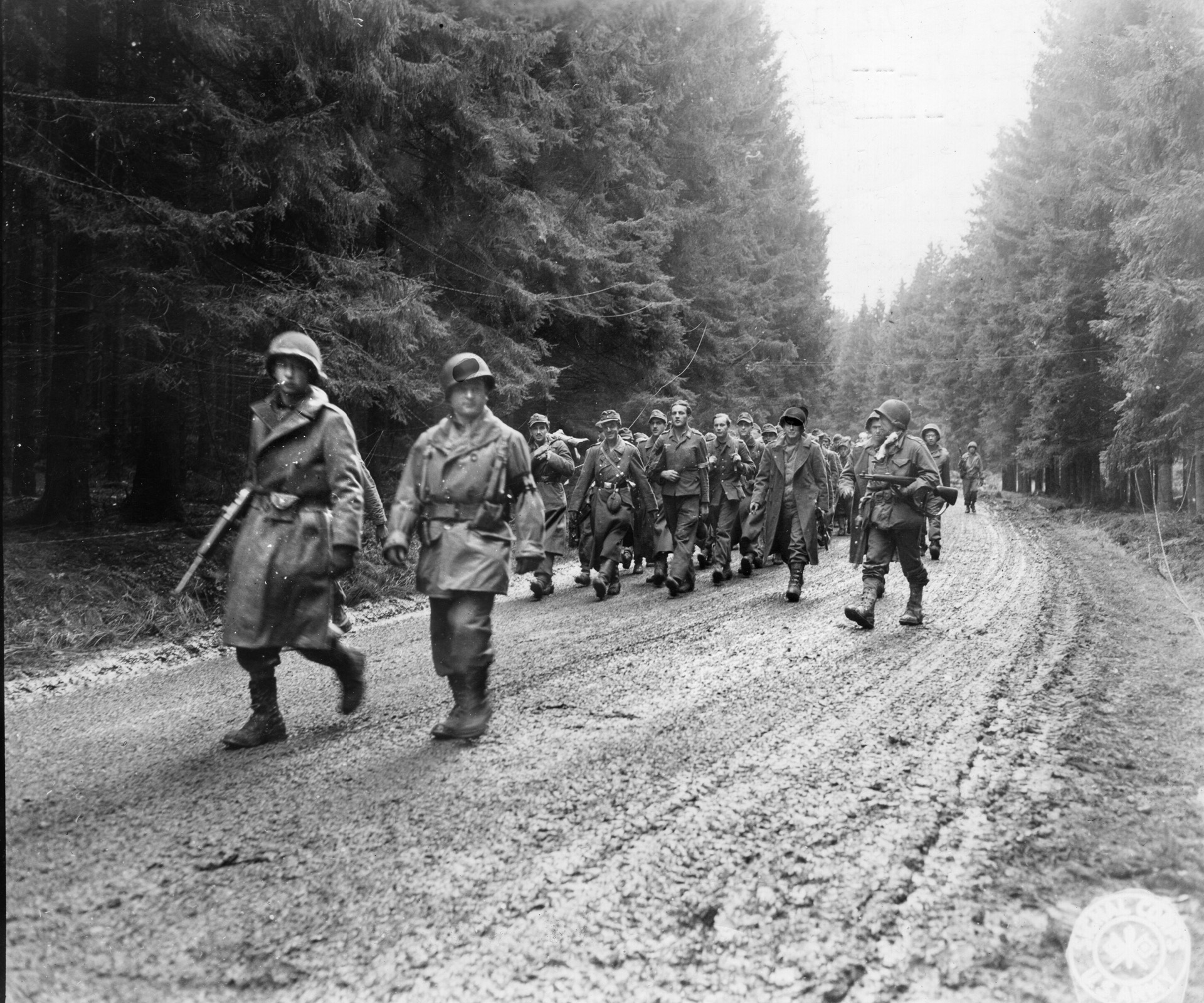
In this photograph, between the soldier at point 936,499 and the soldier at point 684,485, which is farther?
the soldier at point 936,499

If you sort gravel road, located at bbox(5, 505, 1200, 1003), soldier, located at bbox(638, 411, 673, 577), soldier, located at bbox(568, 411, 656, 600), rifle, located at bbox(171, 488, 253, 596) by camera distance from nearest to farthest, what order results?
gravel road, located at bbox(5, 505, 1200, 1003)
rifle, located at bbox(171, 488, 253, 596)
soldier, located at bbox(568, 411, 656, 600)
soldier, located at bbox(638, 411, 673, 577)

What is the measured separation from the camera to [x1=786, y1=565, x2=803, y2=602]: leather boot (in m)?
9.59

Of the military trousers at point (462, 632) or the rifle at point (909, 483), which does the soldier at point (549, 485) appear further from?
the military trousers at point (462, 632)

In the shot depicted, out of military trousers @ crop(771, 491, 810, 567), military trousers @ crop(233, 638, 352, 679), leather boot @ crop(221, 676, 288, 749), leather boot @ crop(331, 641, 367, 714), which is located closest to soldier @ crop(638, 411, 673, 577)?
military trousers @ crop(771, 491, 810, 567)

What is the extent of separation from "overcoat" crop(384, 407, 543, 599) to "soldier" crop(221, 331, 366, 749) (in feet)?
1.35

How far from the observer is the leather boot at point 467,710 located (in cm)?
451

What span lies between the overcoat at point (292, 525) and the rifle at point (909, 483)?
18.9ft

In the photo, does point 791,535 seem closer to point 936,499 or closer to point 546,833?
point 936,499

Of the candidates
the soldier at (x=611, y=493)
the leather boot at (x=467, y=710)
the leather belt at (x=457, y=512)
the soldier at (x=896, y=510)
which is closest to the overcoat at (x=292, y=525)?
the leather belt at (x=457, y=512)

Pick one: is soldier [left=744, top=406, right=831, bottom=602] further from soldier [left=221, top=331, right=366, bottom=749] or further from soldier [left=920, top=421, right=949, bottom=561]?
soldier [left=221, top=331, right=366, bottom=749]

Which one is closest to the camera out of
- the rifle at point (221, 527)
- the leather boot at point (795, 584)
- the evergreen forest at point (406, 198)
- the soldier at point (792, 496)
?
the evergreen forest at point (406, 198)

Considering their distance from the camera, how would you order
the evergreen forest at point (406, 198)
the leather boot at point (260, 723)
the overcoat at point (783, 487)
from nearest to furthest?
the evergreen forest at point (406, 198) → the leather boot at point (260, 723) → the overcoat at point (783, 487)

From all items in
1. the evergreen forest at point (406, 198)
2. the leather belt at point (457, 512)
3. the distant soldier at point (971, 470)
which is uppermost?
the evergreen forest at point (406, 198)

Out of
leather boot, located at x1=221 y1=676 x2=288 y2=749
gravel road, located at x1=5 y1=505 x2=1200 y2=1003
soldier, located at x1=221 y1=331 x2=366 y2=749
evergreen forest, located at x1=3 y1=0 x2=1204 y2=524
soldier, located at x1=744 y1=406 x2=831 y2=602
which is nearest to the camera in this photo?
gravel road, located at x1=5 y1=505 x2=1200 y2=1003
